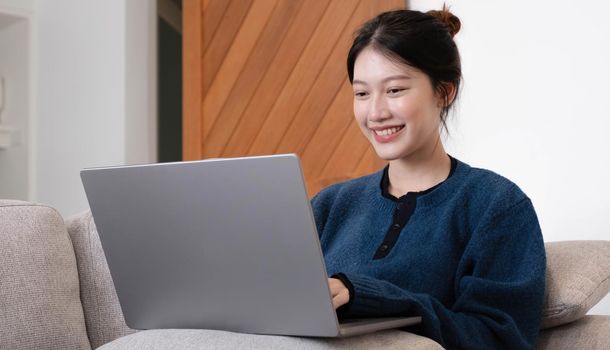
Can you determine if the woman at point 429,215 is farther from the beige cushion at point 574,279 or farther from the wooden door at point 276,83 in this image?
the wooden door at point 276,83

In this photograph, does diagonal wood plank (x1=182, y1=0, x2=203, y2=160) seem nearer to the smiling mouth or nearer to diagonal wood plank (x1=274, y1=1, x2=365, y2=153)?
diagonal wood plank (x1=274, y1=1, x2=365, y2=153)

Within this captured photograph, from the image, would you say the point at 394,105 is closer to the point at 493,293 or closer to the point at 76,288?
the point at 493,293

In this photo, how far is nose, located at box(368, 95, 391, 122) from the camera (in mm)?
1620

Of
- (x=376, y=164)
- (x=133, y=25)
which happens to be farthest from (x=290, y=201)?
(x=133, y=25)

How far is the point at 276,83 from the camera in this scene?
11.1 ft

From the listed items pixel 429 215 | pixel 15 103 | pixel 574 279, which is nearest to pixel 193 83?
pixel 15 103

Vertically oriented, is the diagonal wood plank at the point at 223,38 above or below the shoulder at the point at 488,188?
above

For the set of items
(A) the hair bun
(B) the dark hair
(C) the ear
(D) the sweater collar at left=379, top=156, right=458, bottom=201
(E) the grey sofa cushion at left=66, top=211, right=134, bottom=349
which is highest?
(A) the hair bun

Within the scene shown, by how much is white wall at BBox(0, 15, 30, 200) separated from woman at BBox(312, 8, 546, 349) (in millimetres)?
2642

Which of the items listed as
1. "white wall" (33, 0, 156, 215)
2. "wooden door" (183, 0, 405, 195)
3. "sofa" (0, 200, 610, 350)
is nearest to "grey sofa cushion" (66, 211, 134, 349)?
"sofa" (0, 200, 610, 350)

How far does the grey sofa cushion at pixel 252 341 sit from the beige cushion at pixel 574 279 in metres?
0.36

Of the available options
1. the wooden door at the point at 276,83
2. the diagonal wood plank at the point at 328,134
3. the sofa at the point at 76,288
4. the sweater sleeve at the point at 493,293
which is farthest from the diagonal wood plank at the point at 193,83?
the sweater sleeve at the point at 493,293

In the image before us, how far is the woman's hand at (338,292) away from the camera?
121 cm

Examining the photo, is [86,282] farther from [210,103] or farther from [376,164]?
[210,103]
